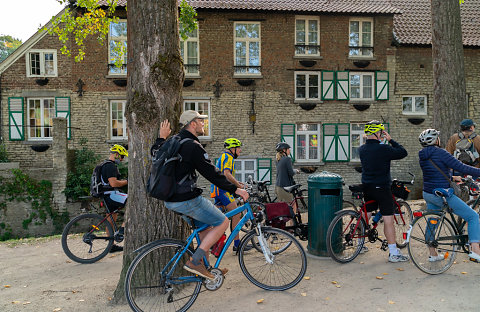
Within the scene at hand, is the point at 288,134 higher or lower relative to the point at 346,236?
higher

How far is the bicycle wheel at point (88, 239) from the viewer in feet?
20.3

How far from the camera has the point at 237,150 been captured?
6207 mm

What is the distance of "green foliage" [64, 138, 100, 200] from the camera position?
14914 mm

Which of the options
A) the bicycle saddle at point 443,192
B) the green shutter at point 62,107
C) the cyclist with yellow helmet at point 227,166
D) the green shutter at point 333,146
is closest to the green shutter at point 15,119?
the green shutter at point 62,107

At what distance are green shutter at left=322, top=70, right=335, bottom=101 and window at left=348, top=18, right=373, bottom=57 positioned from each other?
1538 millimetres

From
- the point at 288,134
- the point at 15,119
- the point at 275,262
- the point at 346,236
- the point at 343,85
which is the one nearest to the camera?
the point at 275,262

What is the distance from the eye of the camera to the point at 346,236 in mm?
5340

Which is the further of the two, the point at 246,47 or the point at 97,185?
the point at 246,47

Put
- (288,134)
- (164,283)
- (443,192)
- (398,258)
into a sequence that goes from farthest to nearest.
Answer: (288,134) → (398,258) → (443,192) → (164,283)

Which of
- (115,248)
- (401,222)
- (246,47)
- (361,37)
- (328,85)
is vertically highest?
(361,37)

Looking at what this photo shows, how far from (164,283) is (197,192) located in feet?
3.55

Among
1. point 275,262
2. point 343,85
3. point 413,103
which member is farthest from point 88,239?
point 413,103

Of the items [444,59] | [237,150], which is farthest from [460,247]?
[444,59]

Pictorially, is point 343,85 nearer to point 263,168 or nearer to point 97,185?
point 263,168
